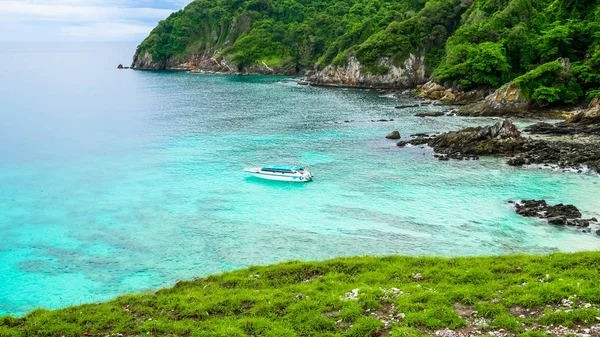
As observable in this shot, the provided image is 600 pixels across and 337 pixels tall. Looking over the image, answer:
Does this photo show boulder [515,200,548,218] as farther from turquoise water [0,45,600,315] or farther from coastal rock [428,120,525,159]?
coastal rock [428,120,525,159]

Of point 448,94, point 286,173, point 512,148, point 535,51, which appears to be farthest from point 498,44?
point 286,173

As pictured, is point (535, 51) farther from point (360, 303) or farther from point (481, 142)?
point (360, 303)

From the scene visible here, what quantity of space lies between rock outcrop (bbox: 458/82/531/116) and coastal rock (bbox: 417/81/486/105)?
42.9 feet

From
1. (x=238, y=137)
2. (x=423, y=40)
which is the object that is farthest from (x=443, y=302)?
(x=423, y=40)

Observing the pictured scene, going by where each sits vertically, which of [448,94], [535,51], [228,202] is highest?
[535,51]

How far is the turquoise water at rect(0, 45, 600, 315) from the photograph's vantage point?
35438 millimetres

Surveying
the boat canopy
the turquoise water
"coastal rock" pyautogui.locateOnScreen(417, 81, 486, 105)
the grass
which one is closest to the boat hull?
the boat canopy

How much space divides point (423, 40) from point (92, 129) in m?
94.8

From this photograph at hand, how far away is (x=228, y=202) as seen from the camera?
49.2m

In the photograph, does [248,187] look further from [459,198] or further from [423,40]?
[423,40]

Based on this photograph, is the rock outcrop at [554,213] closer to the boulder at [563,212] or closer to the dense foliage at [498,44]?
the boulder at [563,212]

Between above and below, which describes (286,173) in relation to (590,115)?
below

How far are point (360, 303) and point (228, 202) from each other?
31.8 metres

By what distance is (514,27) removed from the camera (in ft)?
357
